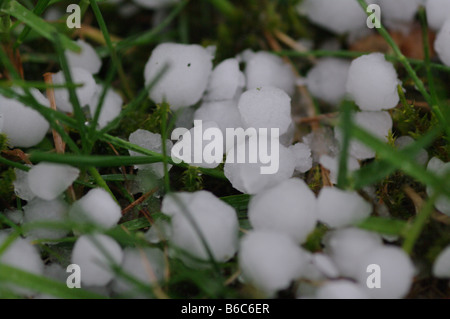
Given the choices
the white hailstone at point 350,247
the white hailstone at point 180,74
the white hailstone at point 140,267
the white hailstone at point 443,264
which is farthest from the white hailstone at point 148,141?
the white hailstone at point 443,264

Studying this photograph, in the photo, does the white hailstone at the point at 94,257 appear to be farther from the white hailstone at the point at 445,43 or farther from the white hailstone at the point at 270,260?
the white hailstone at the point at 445,43

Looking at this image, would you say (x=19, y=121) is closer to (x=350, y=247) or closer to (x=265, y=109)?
(x=265, y=109)

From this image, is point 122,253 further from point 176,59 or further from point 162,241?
point 176,59

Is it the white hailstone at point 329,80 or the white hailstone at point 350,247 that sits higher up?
the white hailstone at point 329,80

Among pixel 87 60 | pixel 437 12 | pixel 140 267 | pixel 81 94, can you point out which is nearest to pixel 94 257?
pixel 140 267
